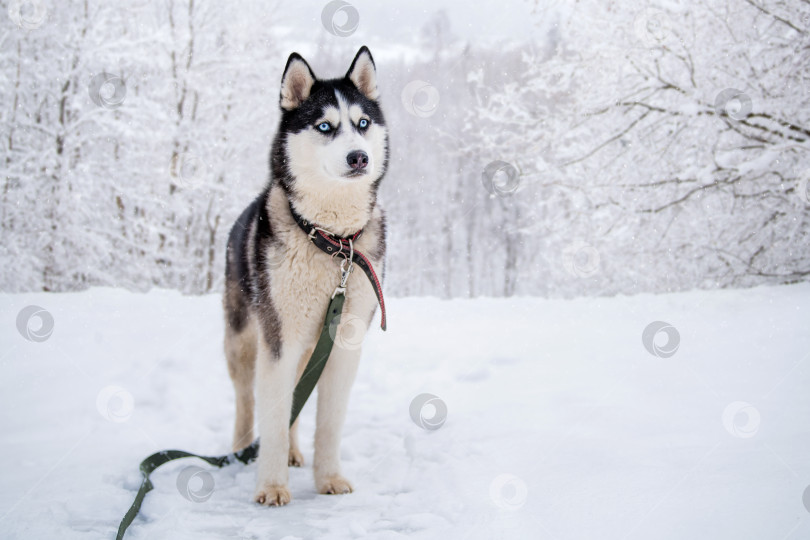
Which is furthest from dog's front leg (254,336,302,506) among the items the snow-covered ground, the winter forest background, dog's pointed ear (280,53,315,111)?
the winter forest background

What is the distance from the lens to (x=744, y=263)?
278 inches

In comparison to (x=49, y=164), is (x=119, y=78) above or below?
above

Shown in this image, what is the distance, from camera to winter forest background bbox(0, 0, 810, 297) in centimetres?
633

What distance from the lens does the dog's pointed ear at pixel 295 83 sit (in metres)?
2.59

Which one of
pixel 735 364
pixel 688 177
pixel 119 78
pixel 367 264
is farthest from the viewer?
pixel 119 78

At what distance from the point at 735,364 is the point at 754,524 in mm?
1854

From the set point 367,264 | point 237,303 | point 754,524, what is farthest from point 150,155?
point 754,524

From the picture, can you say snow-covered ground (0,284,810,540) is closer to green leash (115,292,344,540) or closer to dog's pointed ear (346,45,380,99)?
green leash (115,292,344,540)

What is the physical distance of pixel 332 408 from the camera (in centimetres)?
263

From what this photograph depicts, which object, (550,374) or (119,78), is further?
(119,78)

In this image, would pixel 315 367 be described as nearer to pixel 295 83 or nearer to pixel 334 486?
pixel 334 486

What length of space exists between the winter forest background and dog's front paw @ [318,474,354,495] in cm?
424

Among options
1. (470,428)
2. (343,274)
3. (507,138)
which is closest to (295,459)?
(470,428)

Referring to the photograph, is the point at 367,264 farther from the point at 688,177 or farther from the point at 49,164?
the point at 49,164
